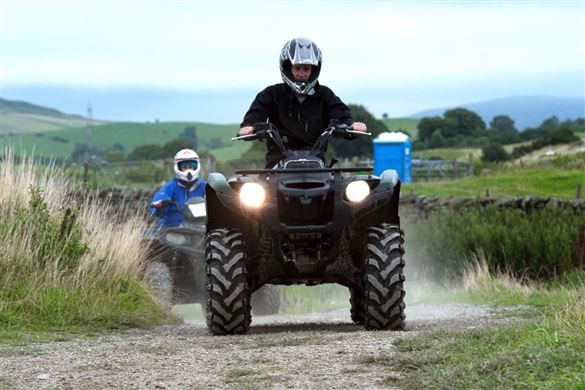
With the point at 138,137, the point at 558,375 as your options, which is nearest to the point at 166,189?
the point at 558,375

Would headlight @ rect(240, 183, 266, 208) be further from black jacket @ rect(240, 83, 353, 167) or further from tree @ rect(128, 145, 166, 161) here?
tree @ rect(128, 145, 166, 161)

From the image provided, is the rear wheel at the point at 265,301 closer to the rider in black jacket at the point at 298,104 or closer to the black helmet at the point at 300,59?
the rider in black jacket at the point at 298,104

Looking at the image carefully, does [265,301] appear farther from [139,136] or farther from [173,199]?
[139,136]

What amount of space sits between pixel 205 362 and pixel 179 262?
7.21 metres

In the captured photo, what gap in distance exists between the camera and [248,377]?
7.21 metres

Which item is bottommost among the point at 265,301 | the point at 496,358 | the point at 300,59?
the point at 265,301

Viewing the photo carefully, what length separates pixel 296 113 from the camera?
1131 cm

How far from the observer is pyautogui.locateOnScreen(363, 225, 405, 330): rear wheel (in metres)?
10.2

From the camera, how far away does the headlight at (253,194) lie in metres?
10.2

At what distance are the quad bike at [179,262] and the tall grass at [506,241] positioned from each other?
7716 millimetres

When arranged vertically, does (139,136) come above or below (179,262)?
above

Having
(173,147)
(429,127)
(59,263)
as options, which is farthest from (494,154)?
(59,263)

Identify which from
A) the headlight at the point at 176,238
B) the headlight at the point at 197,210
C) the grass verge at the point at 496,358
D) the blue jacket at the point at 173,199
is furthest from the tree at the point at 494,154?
the grass verge at the point at 496,358

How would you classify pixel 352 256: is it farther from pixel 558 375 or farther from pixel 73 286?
pixel 558 375
